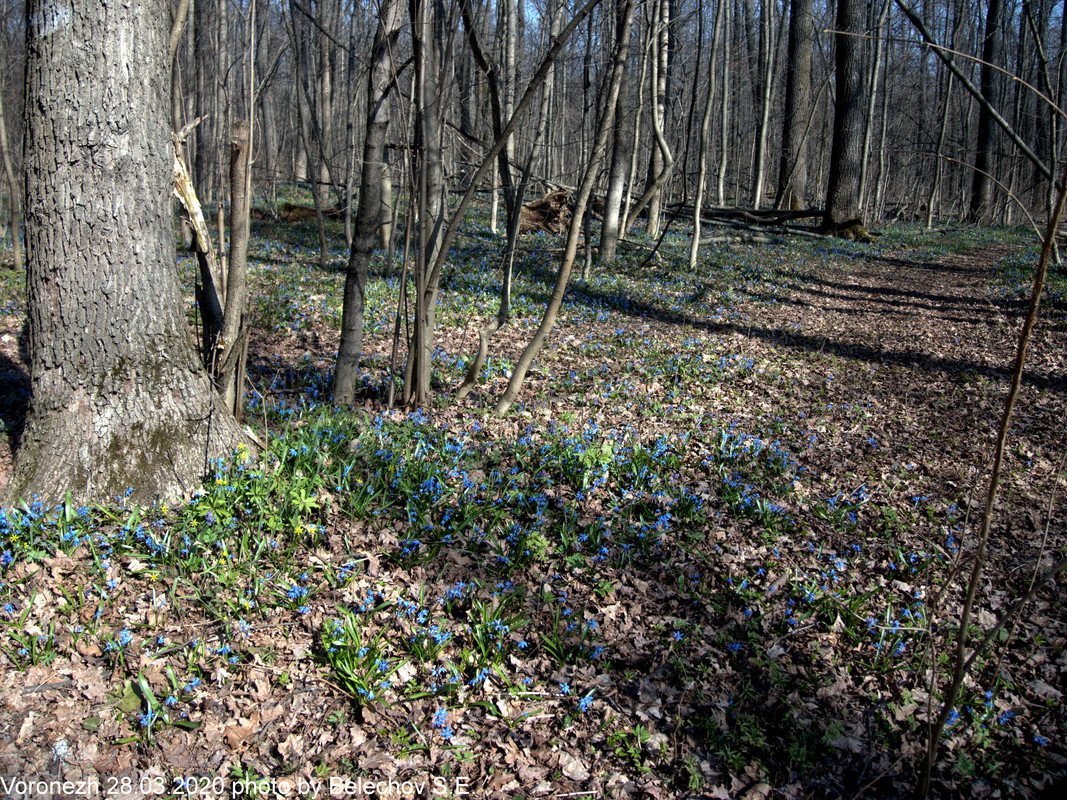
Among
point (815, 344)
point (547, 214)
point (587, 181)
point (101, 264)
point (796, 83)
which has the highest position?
point (796, 83)

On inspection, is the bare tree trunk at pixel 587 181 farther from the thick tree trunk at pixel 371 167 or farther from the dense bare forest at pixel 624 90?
the thick tree trunk at pixel 371 167

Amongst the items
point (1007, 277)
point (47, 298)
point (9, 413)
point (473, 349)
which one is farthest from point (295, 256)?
point (1007, 277)

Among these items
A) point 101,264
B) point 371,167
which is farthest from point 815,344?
point 101,264

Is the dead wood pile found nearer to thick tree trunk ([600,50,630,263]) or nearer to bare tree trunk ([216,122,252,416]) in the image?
thick tree trunk ([600,50,630,263])

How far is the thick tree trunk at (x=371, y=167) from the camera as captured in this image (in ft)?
15.9

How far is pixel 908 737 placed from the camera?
117 inches

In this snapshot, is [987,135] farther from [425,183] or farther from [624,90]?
[425,183]

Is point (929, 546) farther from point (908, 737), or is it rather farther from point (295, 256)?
point (295, 256)

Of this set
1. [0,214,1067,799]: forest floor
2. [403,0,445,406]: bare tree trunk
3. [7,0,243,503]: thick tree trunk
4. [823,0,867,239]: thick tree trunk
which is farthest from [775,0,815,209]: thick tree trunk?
[7,0,243,503]: thick tree trunk

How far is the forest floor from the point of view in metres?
2.65

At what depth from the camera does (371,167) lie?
4.92 metres

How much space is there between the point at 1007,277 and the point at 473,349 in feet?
40.9

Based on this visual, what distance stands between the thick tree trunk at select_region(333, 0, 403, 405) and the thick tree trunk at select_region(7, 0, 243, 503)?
5.24 feet

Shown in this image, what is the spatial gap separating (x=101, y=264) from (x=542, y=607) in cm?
304
